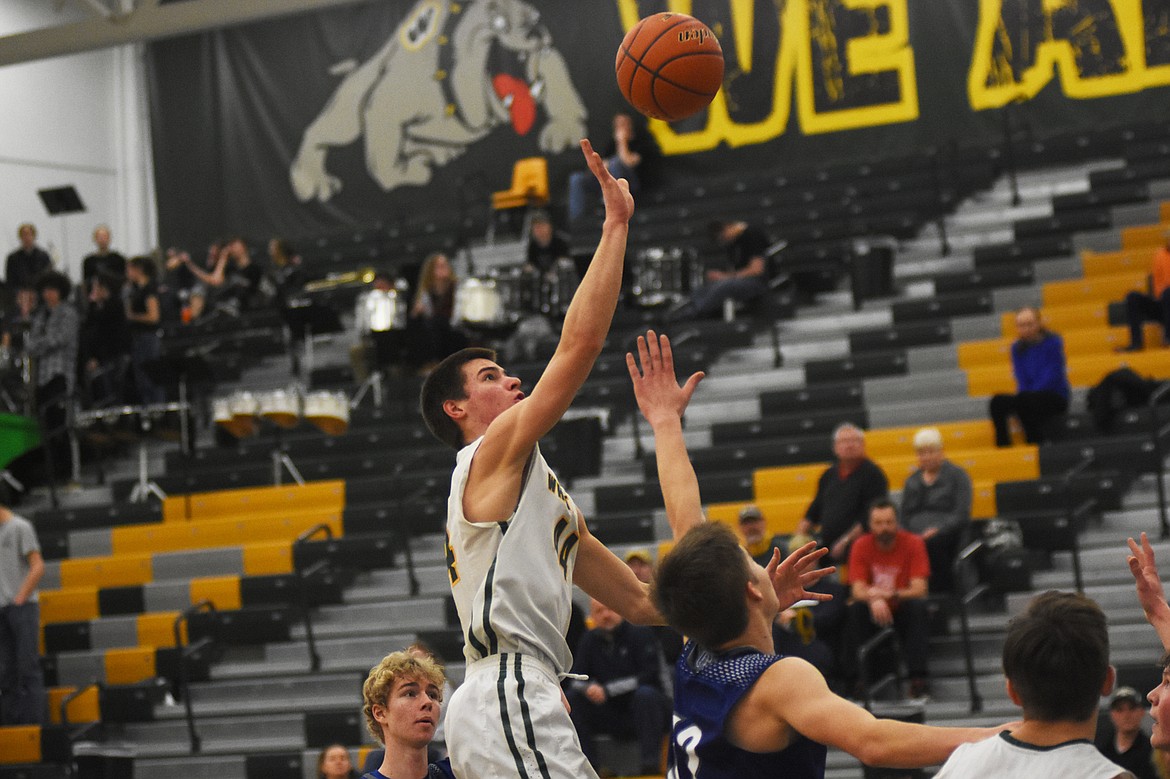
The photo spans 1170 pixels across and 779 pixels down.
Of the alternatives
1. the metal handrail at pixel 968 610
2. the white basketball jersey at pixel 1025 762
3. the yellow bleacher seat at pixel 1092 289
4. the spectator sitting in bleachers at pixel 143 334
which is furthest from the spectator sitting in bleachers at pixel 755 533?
the spectator sitting in bleachers at pixel 143 334

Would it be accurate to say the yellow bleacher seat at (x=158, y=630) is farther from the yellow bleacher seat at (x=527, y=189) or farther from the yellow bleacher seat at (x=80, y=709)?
the yellow bleacher seat at (x=527, y=189)

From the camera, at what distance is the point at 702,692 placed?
3.20 meters

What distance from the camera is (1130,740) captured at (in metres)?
7.25

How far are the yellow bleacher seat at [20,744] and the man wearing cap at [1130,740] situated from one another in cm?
698

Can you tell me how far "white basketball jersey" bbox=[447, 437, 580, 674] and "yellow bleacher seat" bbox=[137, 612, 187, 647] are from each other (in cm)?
857

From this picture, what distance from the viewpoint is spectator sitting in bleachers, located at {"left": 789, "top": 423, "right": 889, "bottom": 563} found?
31.5 ft

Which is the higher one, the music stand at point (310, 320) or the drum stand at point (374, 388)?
the music stand at point (310, 320)

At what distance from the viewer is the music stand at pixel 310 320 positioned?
563 inches

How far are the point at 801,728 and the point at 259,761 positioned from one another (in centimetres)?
766

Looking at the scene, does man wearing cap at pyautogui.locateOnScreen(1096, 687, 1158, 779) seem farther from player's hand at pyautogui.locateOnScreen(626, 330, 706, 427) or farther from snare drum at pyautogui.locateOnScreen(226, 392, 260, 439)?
snare drum at pyautogui.locateOnScreen(226, 392, 260, 439)

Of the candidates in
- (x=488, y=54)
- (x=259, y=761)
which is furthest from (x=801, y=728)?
(x=488, y=54)

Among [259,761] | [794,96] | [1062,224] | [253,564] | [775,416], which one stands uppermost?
[794,96]

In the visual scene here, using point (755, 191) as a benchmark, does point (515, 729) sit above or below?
below

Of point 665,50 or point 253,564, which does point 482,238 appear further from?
point 665,50
